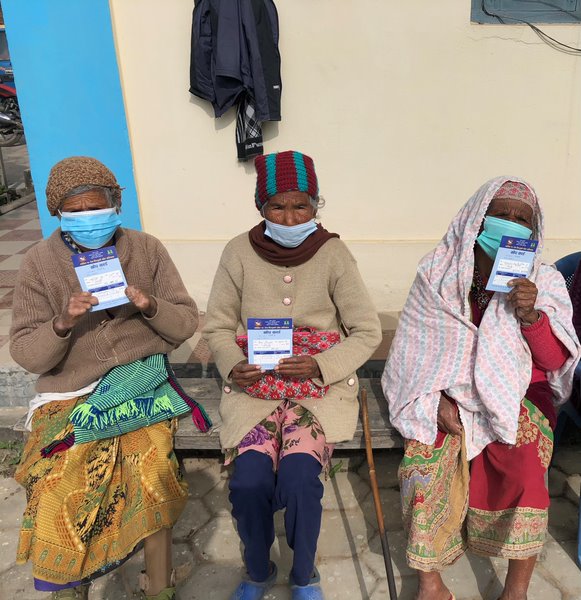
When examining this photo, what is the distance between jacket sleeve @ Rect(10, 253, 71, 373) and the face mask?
1752 mm

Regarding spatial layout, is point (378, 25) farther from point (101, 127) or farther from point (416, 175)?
point (101, 127)

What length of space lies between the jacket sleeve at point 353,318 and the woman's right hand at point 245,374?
30 centimetres

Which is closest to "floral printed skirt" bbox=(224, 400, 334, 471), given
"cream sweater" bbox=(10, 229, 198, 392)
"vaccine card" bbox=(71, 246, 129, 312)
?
"cream sweater" bbox=(10, 229, 198, 392)

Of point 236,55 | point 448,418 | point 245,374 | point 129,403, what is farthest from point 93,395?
point 236,55

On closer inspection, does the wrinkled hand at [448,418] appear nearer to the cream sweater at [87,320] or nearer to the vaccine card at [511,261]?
the vaccine card at [511,261]

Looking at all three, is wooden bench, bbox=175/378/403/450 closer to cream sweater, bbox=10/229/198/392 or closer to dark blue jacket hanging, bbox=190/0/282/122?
cream sweater, bbox=10/229/198/392

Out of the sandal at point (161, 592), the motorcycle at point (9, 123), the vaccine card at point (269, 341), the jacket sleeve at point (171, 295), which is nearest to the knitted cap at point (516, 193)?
the vaccine card at point (269, 341)

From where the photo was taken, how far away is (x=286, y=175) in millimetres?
2309

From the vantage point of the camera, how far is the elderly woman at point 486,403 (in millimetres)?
2113

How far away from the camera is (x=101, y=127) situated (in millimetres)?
4215

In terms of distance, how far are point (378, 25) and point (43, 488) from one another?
145 inches

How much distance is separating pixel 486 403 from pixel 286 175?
1221 mm

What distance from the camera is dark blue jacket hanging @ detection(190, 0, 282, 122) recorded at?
3840 mm

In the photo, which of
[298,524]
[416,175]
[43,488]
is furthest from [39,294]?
[416,175]
